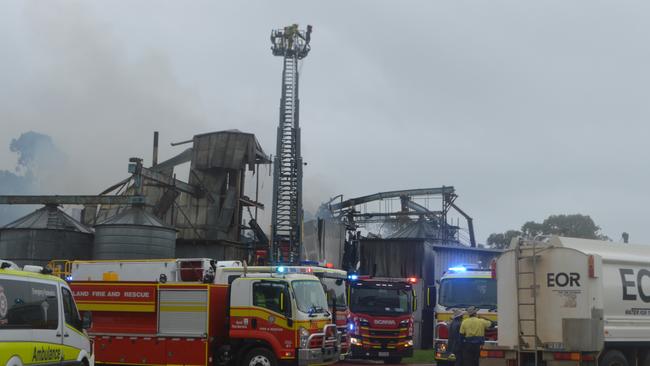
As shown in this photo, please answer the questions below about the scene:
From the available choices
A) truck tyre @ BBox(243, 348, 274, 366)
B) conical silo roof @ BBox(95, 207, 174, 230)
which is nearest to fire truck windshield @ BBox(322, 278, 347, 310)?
truck tyre @ BBox(243, 348, 274, 366)

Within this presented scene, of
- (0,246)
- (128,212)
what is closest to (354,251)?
(128,212)

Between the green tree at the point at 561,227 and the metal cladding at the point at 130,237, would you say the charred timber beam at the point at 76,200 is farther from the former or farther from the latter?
the green tree at the point at 561,227

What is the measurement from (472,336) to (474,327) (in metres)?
0.20

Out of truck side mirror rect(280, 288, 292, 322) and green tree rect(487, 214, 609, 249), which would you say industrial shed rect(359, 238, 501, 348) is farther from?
green tree rect(487, 214, 609, 249)

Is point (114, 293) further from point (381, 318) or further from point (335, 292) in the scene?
point (381, 318)

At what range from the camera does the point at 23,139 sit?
99.1m

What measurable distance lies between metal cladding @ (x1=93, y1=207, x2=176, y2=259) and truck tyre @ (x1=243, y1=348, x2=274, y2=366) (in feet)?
72.7

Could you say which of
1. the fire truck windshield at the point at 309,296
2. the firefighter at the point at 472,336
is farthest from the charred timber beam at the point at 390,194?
the firefighter at the point at 472,336

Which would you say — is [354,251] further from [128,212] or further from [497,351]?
[497,351]

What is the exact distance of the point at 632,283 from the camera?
13672 mm

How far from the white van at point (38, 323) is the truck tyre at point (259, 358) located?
4647 mm

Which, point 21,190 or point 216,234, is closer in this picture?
point 216,234

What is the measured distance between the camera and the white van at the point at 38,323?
954cm

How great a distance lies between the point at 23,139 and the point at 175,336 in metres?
92.4
